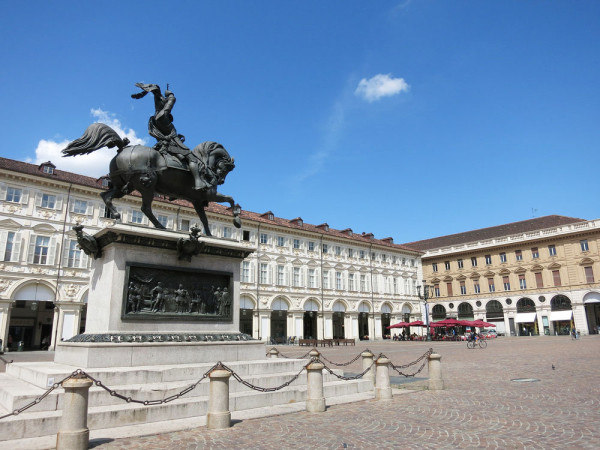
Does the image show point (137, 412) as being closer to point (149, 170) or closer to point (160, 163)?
point (149, 170)

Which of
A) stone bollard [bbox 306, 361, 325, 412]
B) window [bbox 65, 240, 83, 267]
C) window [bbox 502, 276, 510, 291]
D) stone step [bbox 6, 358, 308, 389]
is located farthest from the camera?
window [bbox 502, 276, 510, 291]

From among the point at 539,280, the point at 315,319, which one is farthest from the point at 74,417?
the point at 539,280

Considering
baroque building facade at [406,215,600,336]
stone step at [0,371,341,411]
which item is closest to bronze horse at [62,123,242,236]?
stone step at [0,371,341,411]

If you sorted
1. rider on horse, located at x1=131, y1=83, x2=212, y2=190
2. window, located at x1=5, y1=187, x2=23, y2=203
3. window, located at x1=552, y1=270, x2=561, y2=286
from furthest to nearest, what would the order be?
window, located at x1=552, y1=270, x2=561, y2=286, window, located at x1=5, y1=187, x2=23, y2=203, rider on horse, located at x1=131, y1=83, x2=212, y2=190

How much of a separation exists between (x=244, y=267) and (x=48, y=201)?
16920 mm

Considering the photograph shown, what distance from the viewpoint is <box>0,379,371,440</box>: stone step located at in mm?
5656

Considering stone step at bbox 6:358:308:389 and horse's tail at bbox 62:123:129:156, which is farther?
horse's tail at bbox 62:123:129:156

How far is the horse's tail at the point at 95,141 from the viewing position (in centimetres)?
888

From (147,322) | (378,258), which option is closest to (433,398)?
(147,322)

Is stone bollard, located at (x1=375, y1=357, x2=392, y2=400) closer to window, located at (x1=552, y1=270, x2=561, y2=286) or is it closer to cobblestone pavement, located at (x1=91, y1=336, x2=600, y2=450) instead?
cobblestone pavement, located at (x1=91, y1=336, x2=600, y2=450)

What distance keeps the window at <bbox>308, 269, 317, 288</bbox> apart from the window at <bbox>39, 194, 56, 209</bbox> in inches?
954

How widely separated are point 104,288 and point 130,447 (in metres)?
3.58

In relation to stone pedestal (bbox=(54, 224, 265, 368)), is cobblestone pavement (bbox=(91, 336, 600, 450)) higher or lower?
lower

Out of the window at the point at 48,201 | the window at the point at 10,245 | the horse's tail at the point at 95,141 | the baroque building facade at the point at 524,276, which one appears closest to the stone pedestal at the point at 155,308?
the horse's tail at the point at 95,141
